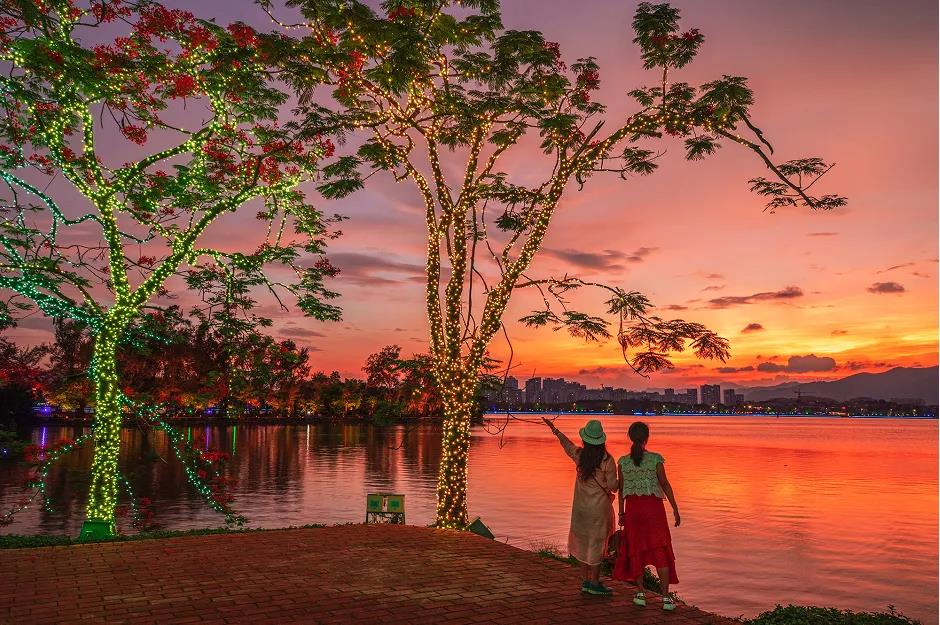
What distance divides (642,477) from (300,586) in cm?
425

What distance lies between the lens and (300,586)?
8.22m

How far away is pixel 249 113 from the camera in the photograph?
44.2 feet

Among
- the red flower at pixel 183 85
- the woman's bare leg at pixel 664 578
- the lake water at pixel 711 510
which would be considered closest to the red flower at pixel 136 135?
the red flower at pixel 183 85

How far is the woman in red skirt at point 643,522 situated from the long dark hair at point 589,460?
0.34 meters

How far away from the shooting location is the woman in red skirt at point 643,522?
7.72 m

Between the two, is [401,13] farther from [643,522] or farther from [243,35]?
[643,522]

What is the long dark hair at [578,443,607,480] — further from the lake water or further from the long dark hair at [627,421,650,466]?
the lake water

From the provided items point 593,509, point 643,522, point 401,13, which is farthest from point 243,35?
point 643,522

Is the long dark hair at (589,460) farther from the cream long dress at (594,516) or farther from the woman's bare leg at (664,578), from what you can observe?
the woman's bare leg at (664,578)

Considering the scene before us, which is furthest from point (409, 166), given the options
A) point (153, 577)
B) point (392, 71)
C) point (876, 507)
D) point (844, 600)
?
point (876, 507)

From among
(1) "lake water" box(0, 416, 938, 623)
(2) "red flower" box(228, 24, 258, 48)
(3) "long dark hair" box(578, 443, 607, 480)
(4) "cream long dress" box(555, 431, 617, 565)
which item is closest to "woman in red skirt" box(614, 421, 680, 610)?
(4) "cream long dress" box(555, 431, 617, 565)

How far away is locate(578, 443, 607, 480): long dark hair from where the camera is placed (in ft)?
27.0

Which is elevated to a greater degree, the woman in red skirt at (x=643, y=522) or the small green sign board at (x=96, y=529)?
the woman in red skirt at (x=643, y=522)

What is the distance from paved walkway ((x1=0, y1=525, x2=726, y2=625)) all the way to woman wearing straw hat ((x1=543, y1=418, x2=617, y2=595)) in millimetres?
373
